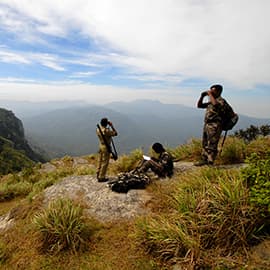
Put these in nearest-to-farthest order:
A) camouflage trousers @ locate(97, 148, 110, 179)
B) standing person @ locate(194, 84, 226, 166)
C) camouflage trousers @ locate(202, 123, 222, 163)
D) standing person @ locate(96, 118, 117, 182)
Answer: standing person @ locate(194, 84, 226, 166) < camouflage trousers @ locate(202, 123, 222, 163) < standing person @ locate(96, 118, 117, 182) < camouflage trousers @ locate(97, 148, 110, 179)

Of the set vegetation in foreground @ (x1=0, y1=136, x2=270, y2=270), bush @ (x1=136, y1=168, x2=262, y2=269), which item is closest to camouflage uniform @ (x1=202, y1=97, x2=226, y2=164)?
vegetation in foreground @ (x1=0, y1=136, x2=270, y2=270)

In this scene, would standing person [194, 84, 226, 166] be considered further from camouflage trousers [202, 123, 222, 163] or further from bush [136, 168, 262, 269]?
bush [136, 168, 262, 269]

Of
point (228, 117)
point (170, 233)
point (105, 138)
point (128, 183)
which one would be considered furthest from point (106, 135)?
point (170, 233)

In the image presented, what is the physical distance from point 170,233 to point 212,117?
14.2 feet

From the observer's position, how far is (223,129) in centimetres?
805

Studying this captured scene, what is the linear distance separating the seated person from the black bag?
499 millimetres

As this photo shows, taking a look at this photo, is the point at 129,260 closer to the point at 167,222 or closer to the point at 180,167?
the point at 167,222

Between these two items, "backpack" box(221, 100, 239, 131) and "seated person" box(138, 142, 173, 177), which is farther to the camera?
"seated person" box(138, 142, 173, 177)

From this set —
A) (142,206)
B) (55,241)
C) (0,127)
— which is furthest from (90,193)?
(0,127)

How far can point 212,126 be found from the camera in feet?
26.1

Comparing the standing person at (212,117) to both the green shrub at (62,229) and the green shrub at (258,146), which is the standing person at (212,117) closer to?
the green shrub at (258,146)

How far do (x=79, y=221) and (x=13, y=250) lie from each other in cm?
163

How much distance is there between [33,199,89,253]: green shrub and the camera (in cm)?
547

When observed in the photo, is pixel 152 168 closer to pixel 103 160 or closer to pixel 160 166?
pixel 160 166
